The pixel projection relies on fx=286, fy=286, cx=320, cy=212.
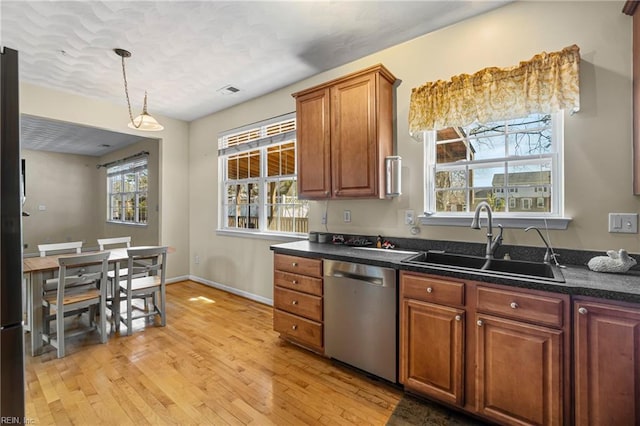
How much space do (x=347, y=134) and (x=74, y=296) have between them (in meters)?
2.96

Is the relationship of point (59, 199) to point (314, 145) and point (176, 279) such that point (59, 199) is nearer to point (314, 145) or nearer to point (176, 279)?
point (176, 279)

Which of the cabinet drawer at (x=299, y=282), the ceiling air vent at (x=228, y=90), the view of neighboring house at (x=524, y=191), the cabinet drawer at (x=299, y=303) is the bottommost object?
the cabinet drawer at (x=299, y=303)

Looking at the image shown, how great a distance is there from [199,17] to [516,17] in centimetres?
244

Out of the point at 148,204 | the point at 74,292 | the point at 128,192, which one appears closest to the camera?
the point at 74,292

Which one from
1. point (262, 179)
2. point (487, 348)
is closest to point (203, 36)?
point (262, 179)

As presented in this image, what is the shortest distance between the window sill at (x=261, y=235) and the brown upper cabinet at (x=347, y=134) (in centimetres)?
78

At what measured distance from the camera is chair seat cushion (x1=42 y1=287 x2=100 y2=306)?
2.56m

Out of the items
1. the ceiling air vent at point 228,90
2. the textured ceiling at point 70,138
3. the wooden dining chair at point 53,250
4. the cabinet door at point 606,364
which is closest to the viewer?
the cabinet door at point 606,364

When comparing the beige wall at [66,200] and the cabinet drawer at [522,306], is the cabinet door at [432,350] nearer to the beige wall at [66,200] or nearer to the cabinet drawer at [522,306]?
the cabinet drawer at [522,306]

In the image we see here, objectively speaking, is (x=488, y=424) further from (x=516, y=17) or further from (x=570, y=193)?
(x=516, y=17)

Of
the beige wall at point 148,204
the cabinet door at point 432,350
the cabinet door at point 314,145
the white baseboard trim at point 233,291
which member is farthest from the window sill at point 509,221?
the beige wall at point 148,204

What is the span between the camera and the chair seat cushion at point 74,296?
8.41 feet

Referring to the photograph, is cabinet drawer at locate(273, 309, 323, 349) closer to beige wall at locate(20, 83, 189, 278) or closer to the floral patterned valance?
the floral patterned valance

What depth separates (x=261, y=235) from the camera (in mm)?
3887
